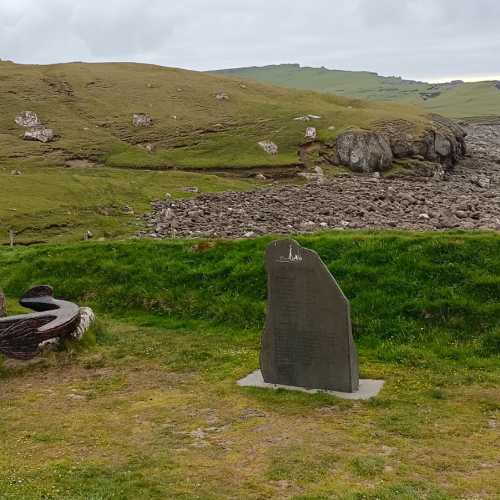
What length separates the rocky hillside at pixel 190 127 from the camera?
214 ft

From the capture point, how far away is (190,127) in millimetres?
75562

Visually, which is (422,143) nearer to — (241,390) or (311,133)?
(311,133)

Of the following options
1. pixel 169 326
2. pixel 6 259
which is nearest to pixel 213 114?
pixel 6 259

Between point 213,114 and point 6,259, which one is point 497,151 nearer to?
point 213,114

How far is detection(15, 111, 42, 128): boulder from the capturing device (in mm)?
73562

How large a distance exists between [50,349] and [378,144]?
5419 cm

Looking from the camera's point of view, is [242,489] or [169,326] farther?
[169,326]

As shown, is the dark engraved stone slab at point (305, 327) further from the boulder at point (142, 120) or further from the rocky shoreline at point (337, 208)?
the boulder at point (142, 120)

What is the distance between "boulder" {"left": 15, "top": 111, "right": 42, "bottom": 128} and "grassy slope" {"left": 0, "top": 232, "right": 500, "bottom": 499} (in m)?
55.5

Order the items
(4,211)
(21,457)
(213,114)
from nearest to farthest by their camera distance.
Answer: (21,457) → (4,211) → (213,114)

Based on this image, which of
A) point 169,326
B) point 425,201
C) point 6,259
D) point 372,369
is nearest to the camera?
point 372,369

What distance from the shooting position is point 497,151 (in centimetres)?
8331

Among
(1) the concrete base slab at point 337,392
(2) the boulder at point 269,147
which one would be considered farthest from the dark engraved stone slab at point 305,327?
(2) the boulder at point 269,147

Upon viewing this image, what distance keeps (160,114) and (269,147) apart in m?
18.6
